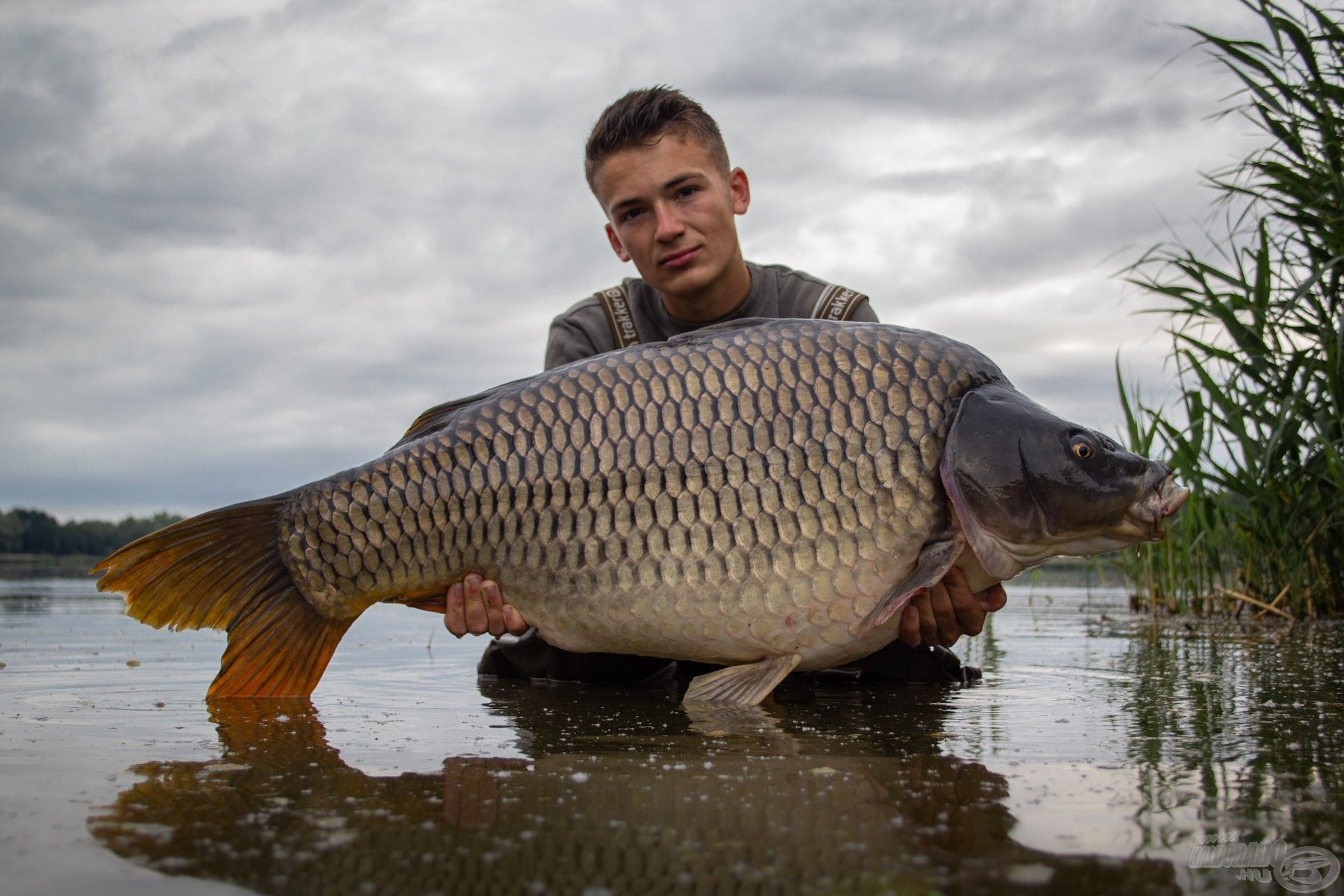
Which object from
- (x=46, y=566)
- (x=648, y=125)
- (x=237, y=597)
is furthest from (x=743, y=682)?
(x=46, y=566)

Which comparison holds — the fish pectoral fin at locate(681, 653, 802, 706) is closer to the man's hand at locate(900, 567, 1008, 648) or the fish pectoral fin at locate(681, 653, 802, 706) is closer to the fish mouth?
the man's hand at locate(900, 567, 1008, 648)

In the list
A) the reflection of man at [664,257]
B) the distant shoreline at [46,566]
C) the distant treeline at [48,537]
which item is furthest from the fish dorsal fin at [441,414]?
the distant treeline at [48,537]

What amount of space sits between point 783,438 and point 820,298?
121 cm

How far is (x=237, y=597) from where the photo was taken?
2.17 m

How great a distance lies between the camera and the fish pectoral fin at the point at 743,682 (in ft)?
6.68

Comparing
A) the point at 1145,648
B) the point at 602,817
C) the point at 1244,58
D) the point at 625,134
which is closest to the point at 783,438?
the point at 602,817

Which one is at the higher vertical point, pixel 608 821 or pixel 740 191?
pixel 740 191

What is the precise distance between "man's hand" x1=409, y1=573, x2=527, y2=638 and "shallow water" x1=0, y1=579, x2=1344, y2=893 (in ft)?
0.51

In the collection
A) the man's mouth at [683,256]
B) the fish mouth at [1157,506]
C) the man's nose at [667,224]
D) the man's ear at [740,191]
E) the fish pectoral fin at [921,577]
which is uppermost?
the man's ear at [740,191]

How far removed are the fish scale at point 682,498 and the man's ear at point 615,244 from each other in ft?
4.41

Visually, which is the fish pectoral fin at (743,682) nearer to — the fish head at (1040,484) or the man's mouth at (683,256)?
the fish head at (1040,484)

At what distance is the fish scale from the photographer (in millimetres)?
1995

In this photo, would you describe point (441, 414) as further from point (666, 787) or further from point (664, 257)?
point (666, 787)

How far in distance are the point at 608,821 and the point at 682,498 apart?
100cm
